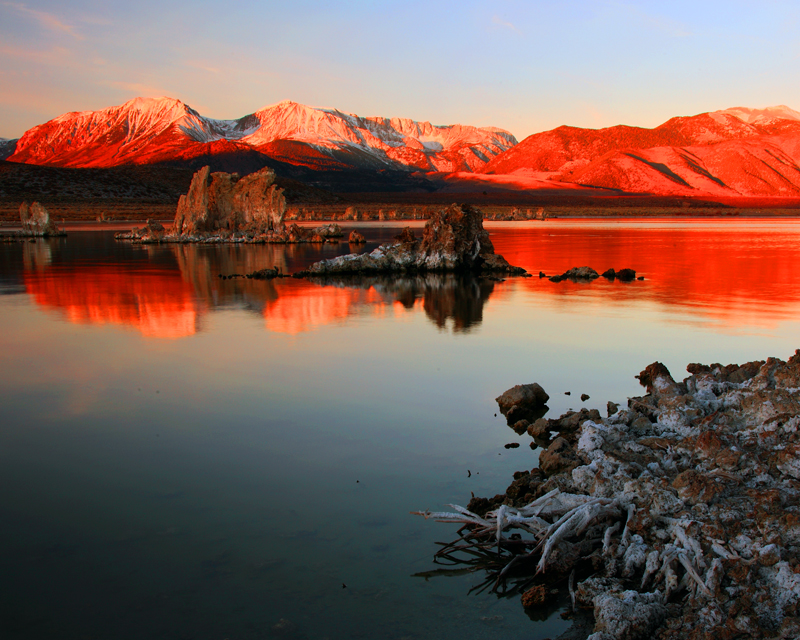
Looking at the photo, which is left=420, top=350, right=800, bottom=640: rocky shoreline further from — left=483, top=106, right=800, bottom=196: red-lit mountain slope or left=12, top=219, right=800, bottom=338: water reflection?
left=483, top=106, right=800, bottom=196: red-lit mountain slope

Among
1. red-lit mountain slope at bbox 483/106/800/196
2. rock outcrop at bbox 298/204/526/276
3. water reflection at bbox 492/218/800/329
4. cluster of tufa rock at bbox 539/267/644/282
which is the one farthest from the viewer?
red-lit mountain slope at bbox 483/106/800/196

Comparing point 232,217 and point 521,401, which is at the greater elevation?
point 232,217

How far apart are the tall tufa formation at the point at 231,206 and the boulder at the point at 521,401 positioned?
3346 cm

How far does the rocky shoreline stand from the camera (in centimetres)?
352

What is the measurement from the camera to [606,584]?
3.94 meters

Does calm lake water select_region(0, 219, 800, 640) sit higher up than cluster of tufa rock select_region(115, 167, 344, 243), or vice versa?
cluster of tufa rock select_region(115, 167, 344, 243)

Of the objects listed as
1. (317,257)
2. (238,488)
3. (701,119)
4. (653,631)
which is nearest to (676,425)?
(653,631)

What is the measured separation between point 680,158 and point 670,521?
165 meters

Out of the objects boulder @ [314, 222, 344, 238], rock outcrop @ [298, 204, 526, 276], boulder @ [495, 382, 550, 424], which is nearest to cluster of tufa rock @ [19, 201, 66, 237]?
boulder @ [314, 222, 344, 238]

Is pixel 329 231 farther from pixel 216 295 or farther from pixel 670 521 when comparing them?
pixel 670 521

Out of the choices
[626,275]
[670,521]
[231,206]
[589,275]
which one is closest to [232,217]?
[231,206]

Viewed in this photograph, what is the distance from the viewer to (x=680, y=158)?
15012cm

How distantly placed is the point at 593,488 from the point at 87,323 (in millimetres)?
10978

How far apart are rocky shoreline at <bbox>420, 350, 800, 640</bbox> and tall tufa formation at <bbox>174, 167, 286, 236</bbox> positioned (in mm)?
35735
